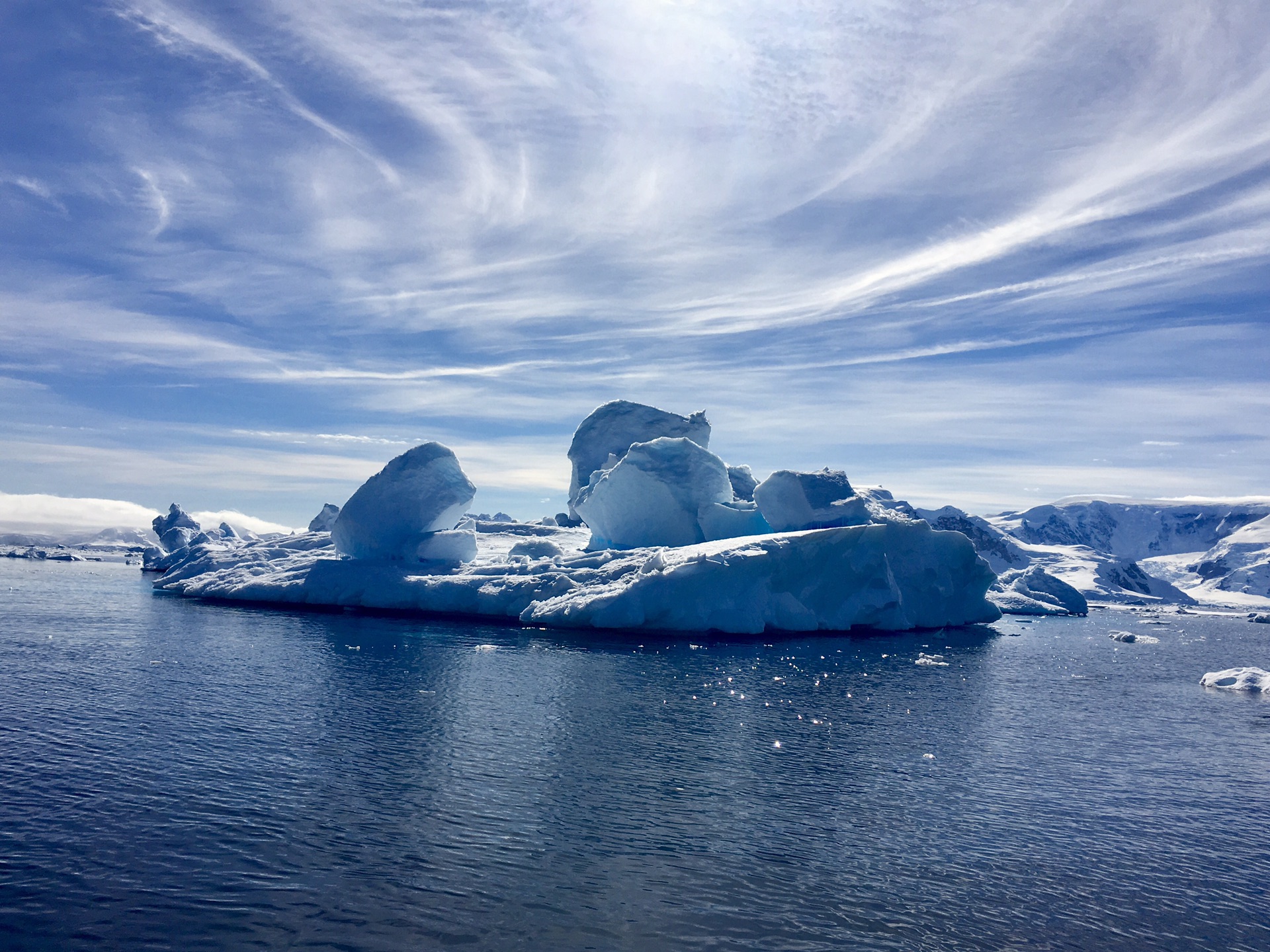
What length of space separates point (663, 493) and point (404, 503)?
1264cm

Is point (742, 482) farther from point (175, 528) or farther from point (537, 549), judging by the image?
point (175, 528)

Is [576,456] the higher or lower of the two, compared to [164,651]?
higher

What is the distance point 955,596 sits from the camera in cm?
4256

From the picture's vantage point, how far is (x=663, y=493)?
40.8 metres

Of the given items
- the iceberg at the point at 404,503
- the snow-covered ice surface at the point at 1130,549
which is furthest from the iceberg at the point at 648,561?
the snow-covered ice surface at the point at 1130,549

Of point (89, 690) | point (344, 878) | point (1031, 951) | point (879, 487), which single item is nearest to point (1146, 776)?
point (1031, 951)

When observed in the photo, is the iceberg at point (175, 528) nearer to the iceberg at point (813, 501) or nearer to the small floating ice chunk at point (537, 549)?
the small floating ice chunk at point (537, 549)

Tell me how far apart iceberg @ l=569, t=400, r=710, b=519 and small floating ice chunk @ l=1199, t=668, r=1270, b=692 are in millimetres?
30593

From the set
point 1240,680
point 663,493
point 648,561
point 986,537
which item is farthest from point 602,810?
point 986,537

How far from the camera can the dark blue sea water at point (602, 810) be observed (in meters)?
8.47

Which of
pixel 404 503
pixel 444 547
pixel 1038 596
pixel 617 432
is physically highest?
pixel 617 432

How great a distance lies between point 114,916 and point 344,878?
85.1 inches

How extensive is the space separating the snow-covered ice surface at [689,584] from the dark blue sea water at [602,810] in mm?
8656

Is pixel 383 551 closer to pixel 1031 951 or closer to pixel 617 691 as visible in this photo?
pixel 617 691
